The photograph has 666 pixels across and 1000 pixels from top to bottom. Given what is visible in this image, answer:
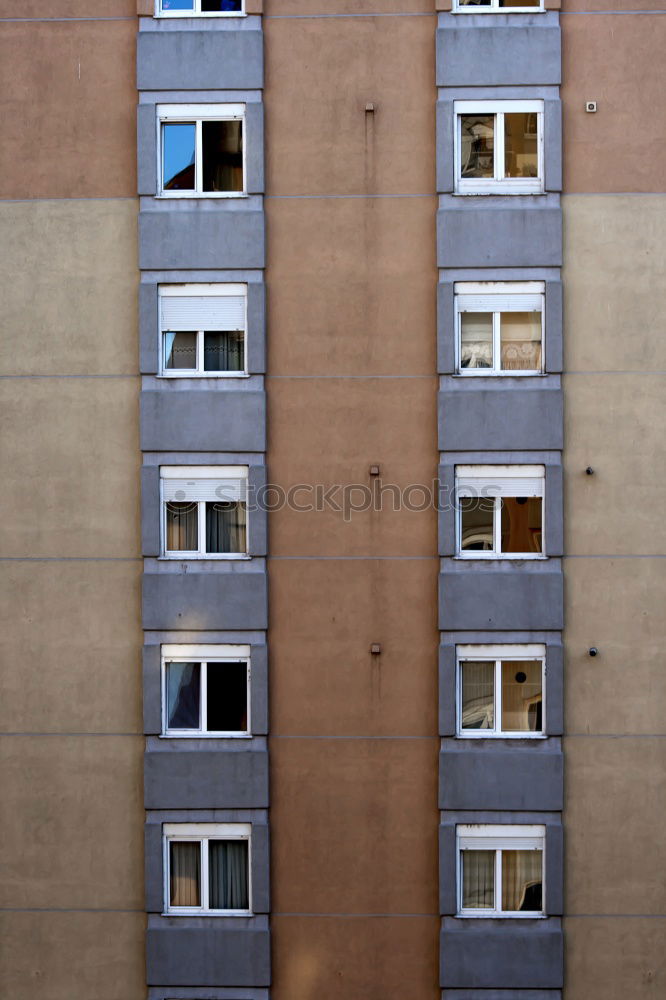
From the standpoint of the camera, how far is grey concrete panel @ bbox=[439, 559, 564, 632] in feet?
42.1

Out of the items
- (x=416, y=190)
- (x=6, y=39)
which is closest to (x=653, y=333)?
(x=416, y=190)

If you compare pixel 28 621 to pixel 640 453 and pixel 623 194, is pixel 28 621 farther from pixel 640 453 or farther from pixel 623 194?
pixel 623 194

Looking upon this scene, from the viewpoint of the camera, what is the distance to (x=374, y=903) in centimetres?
1295

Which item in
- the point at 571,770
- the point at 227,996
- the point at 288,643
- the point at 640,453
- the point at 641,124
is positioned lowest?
the point at 227,996

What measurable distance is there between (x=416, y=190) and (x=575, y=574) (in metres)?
5.34

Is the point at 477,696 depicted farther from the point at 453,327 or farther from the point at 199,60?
the point at 199,60

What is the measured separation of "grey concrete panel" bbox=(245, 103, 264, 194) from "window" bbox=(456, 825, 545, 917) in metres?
8.68

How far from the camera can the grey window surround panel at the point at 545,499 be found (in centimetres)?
1284

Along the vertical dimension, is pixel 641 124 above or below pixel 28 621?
above

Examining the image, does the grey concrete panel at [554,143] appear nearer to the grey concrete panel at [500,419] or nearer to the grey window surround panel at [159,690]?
the grey concrete panel at [500,419]

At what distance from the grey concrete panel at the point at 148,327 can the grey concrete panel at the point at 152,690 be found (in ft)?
11.9

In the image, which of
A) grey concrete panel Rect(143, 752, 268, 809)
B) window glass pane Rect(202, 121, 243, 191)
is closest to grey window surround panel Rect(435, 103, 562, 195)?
window glass pane Rect(202, 121, 243, 191)

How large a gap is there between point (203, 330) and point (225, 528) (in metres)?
2.59

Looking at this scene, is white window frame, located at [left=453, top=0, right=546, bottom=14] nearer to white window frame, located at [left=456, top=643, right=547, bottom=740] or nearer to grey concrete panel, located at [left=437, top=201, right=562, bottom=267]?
grey concrete panel, located at [left=437, top=201, right=562, bottom=267]
